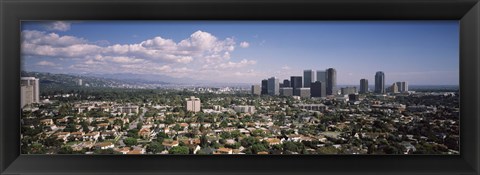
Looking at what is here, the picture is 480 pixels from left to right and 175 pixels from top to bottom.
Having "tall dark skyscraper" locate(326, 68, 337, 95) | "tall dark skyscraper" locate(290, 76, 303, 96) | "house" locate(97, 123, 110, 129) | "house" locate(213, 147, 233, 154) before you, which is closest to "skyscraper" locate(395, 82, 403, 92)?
"tall dark skyscraper" locate(326, 68, 337, 95)

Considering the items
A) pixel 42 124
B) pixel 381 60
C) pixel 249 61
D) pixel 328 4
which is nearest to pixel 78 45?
pixel 42 124

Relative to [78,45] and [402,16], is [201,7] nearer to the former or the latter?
[78,45]

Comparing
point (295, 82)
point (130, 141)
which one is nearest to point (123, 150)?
point (130, 141)

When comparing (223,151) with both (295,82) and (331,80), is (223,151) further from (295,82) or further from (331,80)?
(331,80)

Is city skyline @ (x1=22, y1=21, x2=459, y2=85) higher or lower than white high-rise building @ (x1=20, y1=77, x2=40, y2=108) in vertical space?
higher

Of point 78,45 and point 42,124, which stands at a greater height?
point 78,45

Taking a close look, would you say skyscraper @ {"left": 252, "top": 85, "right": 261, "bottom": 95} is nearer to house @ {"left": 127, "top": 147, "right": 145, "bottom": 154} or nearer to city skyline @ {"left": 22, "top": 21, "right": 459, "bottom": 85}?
city skyline @ {"left": 22, "top": 21, "right": 459, "bottom": 85}

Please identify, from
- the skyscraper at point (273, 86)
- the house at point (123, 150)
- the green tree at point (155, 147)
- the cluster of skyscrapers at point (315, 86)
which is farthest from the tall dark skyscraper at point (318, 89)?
the house at point (123, 150)

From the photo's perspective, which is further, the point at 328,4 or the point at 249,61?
the point at 249,61
